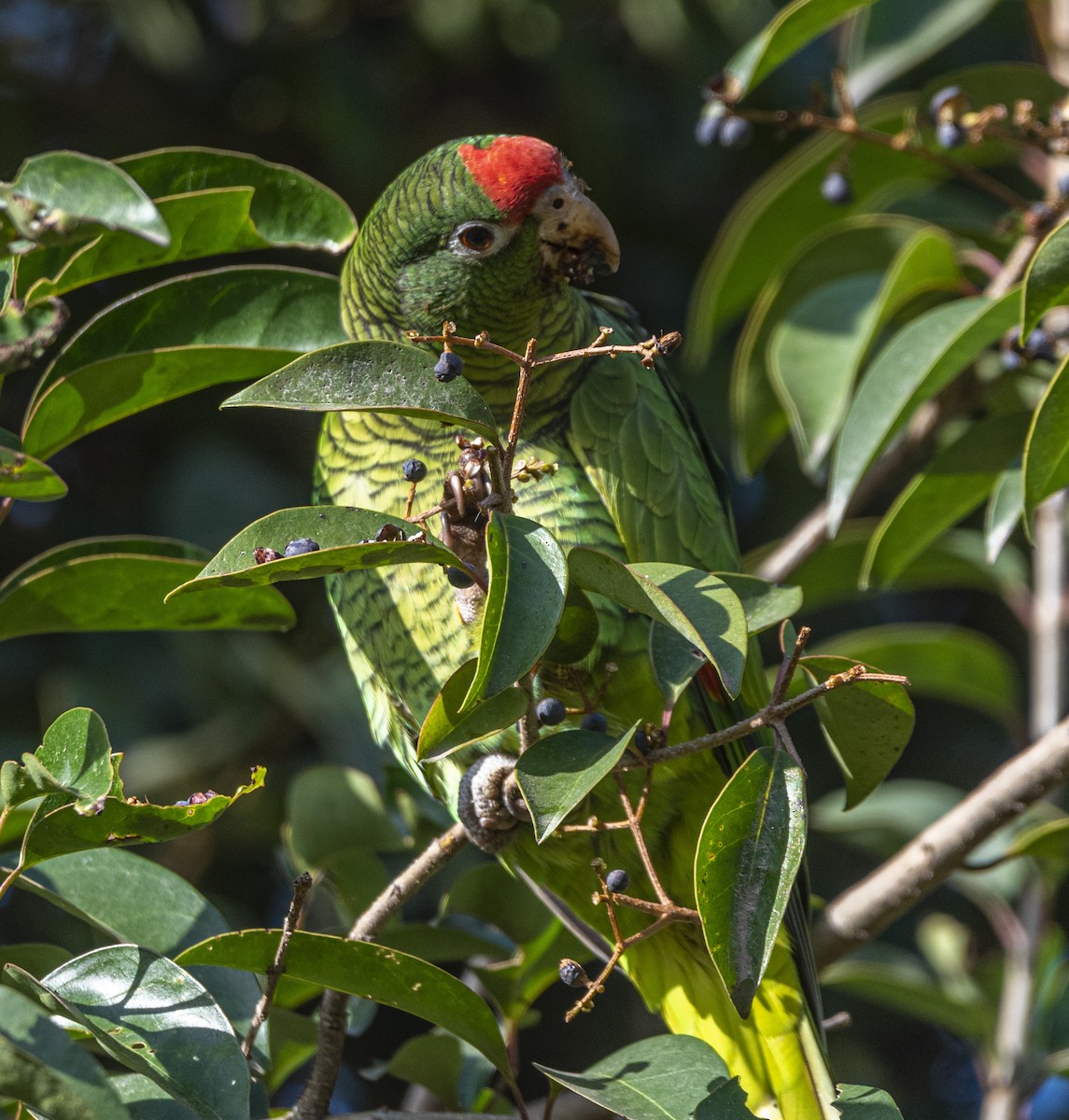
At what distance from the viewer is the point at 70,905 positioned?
3.83ft

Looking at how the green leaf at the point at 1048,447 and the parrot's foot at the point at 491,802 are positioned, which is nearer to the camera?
the green leaf at the point at 1048,447

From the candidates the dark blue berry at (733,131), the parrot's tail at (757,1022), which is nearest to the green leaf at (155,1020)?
the parrot's tail at (757,1022)

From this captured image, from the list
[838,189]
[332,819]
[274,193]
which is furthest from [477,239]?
[332,819]

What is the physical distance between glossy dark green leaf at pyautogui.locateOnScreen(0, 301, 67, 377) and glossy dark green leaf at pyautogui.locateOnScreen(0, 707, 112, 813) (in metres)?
0.29

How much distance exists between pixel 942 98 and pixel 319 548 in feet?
3.71

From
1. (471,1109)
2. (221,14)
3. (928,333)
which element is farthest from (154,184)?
(221,14)

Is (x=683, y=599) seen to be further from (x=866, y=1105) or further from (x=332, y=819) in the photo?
(x=332, y=819)

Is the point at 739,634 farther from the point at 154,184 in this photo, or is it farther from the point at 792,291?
the point at 792,291

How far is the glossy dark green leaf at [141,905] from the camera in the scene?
117cm

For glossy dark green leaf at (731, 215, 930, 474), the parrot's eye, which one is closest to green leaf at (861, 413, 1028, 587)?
glossy dark green leaf at (731, 215, 930, 474)

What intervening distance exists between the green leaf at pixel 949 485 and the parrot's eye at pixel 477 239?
22.7 inches

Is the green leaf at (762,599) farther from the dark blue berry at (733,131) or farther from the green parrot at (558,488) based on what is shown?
the dark blue berry at (733,131)

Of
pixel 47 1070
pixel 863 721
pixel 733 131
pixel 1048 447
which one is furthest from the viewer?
pixel 733 131

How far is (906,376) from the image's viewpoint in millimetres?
1441
